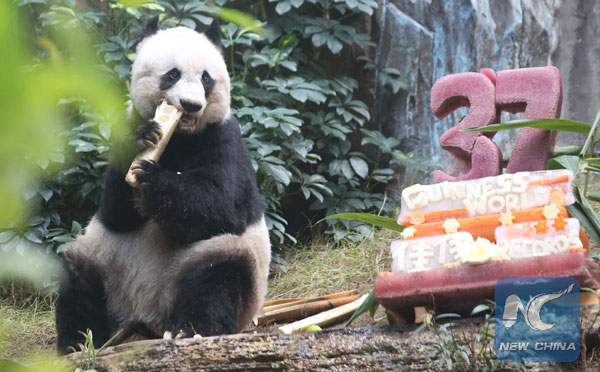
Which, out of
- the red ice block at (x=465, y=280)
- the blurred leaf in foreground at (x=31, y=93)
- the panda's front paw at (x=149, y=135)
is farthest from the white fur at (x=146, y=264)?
the blurred leaf in foreground at (x=31, y=93)

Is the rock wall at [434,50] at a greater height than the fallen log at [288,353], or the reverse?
the rock wall at [434,50]

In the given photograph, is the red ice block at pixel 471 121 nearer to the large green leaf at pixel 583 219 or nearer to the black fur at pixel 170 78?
the large green leaf at pixel 583 219

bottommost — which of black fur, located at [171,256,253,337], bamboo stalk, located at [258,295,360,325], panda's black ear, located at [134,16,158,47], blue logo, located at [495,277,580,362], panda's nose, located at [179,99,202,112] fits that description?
bamboo stalk, located at [258,295,360,325]

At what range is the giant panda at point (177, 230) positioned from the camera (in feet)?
11.1

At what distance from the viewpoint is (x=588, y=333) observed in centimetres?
269

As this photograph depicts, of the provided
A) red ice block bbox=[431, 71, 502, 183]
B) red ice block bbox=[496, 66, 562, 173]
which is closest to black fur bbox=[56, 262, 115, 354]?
red ice block bbox=[431, 71, 502, 183]

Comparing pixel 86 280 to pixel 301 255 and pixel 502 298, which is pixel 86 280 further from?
pixel 301 255

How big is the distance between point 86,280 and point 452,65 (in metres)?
4.44

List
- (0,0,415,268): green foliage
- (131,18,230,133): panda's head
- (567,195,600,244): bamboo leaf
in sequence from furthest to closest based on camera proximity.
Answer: (0,0,415,268): green foliage, (131,18,230,133): panda's head, (567,195,600,244): bamboo leaf

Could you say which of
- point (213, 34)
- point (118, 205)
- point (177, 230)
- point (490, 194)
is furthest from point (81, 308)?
point (490, 194)

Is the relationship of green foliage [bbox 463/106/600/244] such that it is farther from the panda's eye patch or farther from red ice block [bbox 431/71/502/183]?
the panda's eye patch

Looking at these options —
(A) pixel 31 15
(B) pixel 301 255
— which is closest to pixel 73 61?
(B) pixel 301 255

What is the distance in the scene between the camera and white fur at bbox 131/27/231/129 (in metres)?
3.55

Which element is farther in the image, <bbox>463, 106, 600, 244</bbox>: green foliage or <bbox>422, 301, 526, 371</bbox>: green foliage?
<bbox>463, 106, 600, 244</bbox>: green foliage
